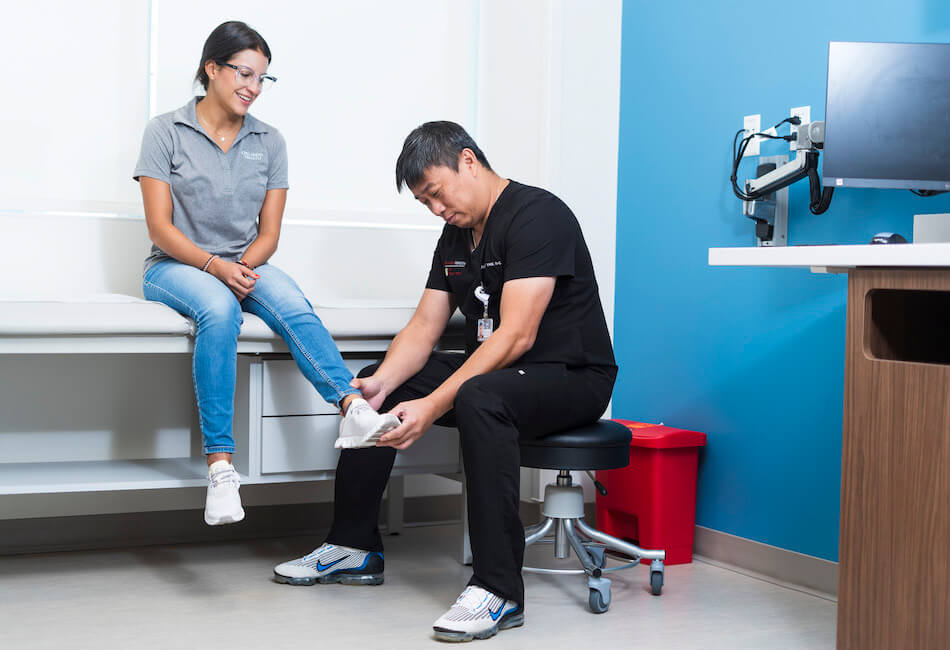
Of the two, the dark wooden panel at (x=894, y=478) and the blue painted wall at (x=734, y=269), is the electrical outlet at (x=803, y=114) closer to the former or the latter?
the blue painted wall at (x=734, y=269)

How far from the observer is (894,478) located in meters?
1.76

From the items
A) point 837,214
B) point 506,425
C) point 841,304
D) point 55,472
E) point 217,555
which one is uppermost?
point 837,214

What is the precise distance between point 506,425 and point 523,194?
0.57 meters

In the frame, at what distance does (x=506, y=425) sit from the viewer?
211 cm

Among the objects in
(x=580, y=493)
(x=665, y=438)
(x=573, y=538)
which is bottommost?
(x=573, y=538)

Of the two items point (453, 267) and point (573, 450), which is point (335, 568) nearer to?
point (573, 450)

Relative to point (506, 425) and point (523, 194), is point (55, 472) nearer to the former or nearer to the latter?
point (506, 425)

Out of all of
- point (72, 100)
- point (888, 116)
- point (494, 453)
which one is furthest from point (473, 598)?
point (72, 100)

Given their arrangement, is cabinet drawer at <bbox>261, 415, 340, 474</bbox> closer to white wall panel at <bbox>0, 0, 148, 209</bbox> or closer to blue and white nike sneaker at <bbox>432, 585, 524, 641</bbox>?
blue and white nike sneaker at <bbox>432, 585, 524, 641</bbox>

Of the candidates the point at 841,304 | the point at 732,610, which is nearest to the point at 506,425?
the point at 732,610

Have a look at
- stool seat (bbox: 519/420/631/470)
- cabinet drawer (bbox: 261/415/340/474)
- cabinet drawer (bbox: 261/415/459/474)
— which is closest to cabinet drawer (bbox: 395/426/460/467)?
cabinet drawer (bbox: 261/415/459/474)

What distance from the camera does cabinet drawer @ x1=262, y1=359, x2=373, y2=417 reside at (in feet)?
8.20

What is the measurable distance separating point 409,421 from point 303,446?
0.51m

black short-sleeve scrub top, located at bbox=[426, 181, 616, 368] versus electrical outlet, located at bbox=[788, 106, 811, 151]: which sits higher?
electrical outlet, located at bbox=[788, 106, 811, 151]
